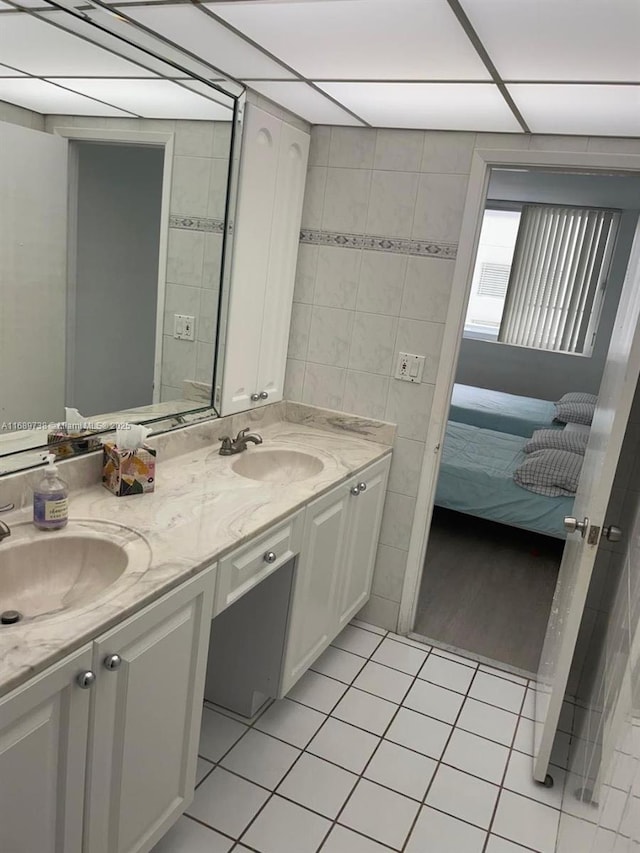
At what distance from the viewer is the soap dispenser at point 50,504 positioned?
155 centimetres

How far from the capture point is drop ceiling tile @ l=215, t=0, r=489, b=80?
141 cm

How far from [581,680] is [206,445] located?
1.77 metres

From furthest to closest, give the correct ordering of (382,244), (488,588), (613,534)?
(488,588) → (382,244) → (613,534)

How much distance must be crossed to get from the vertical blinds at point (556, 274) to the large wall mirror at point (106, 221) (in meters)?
4.63

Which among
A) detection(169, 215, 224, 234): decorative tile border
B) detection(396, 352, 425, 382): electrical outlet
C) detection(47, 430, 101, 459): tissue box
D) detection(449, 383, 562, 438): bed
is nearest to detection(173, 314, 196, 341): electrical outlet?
detection(169, 215, 224, 234): decorative tile border

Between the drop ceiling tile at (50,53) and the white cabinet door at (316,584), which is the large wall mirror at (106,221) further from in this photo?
the white cabinet door at (316,584)

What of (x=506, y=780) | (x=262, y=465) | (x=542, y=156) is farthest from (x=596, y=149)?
(x=506, y=780)

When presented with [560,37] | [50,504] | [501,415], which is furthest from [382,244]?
[501,415]

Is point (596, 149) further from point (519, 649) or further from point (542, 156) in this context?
point (519, 649)

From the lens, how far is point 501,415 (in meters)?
4.97

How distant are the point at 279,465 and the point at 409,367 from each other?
26.8 inches

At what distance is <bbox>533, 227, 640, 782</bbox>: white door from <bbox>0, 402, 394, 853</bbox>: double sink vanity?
0.80 m

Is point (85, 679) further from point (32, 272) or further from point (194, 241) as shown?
point (194, 241)

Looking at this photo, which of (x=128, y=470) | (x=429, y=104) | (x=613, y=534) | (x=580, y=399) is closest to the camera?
(x=128, y=470)
